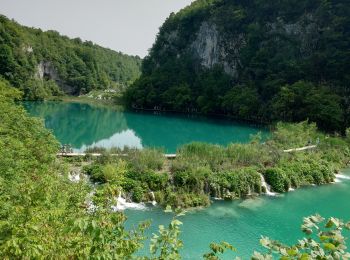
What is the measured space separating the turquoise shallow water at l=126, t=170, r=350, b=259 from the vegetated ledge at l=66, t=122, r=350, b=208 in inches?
38.7

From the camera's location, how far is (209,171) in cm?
2197

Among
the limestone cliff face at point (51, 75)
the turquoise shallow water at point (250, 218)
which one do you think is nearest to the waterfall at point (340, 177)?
the turquoise shallow water at point (250, 218)

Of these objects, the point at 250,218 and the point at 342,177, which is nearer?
the point at 250,218

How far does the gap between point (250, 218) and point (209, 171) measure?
4.19 metres

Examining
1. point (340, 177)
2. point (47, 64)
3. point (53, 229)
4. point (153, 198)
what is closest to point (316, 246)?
point (53, 229)

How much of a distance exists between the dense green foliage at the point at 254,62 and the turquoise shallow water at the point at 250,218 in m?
25.6

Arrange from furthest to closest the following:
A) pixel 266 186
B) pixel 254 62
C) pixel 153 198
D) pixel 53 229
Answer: pixel 254 62 → pixel 266 186 → pixel 153 198 → pixel 53 229

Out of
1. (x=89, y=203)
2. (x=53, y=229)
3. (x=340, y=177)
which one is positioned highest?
(x=53, y=229)

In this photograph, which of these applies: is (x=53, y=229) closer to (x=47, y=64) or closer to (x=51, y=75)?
(x=51, y=75)

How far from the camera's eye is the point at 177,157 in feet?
80.2

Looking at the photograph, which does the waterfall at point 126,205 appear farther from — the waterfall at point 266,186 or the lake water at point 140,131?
the lake water at point 140,131

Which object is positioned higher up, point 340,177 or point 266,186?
point 340,177

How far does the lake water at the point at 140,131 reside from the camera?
3869 cm

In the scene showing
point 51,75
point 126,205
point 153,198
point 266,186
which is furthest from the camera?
point 51,75
